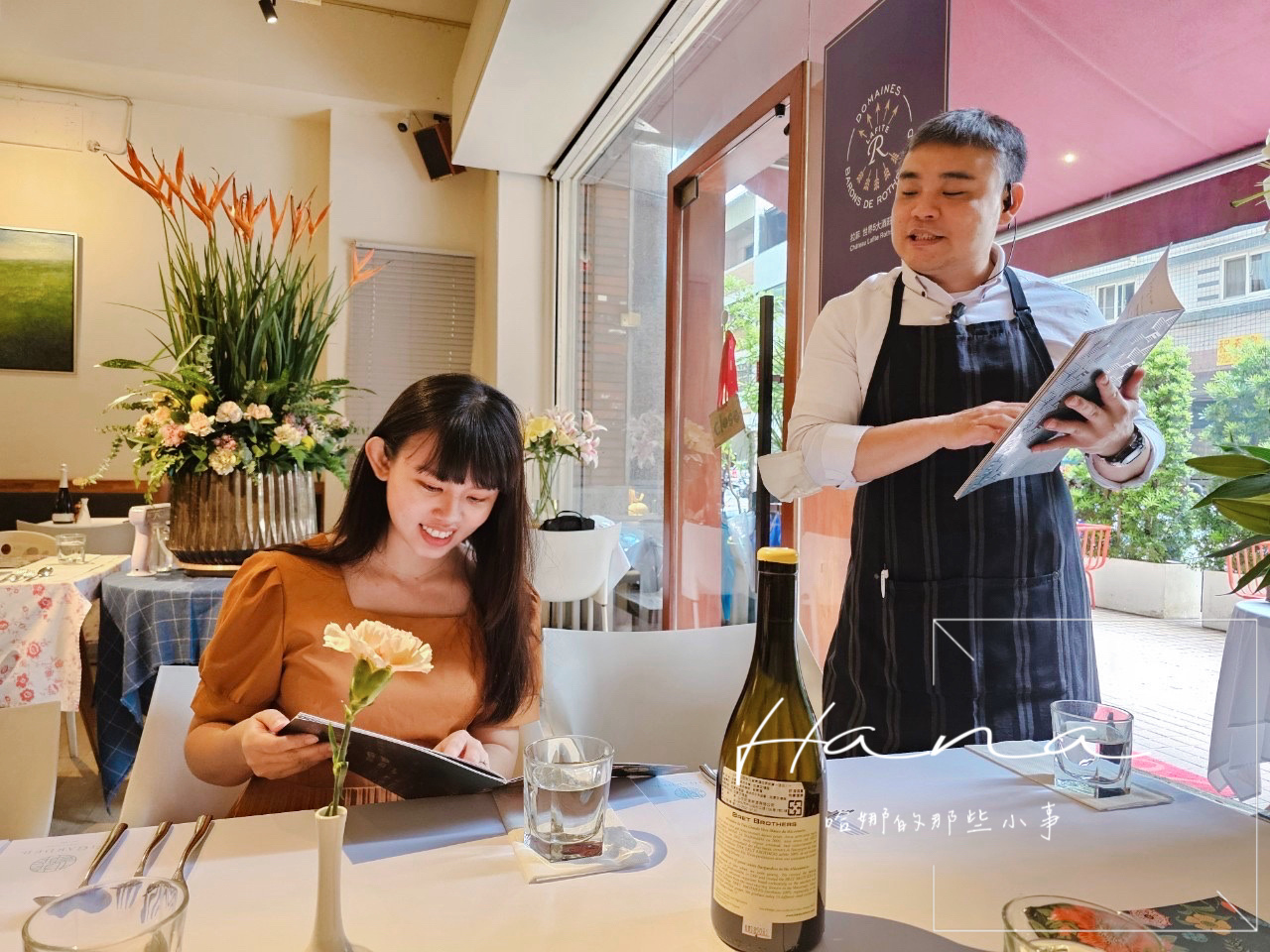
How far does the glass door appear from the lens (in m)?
2.47

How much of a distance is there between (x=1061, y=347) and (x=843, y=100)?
3.59 ft

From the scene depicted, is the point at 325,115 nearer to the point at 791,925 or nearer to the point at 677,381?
the point at 677,381

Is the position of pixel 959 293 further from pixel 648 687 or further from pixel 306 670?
pixel 306 670

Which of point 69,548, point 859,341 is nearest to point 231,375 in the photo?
point 69,548

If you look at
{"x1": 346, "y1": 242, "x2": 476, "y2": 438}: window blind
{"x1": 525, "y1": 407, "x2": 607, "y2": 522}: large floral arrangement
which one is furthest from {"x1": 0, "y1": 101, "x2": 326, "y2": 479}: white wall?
{"x1": 525, "y1": 407, "x2": 607, "y2": 522}: large floral arrangement

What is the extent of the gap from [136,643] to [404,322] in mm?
3240

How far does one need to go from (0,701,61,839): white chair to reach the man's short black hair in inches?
66.3

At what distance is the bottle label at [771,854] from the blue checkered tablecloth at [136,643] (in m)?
2.11

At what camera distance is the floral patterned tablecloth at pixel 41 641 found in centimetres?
262

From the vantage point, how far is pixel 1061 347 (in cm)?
128

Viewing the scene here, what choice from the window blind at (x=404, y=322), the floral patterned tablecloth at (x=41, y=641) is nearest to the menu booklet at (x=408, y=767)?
the floral patterned tablecloth at (x=41, y=641)

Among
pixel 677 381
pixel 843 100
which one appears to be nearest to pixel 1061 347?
pixel 843 100

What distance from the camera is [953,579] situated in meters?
1.32

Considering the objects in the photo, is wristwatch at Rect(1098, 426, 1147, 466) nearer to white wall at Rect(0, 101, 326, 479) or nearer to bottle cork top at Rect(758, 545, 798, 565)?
bottle cork top at Rect(758, 545, 798, 565)
